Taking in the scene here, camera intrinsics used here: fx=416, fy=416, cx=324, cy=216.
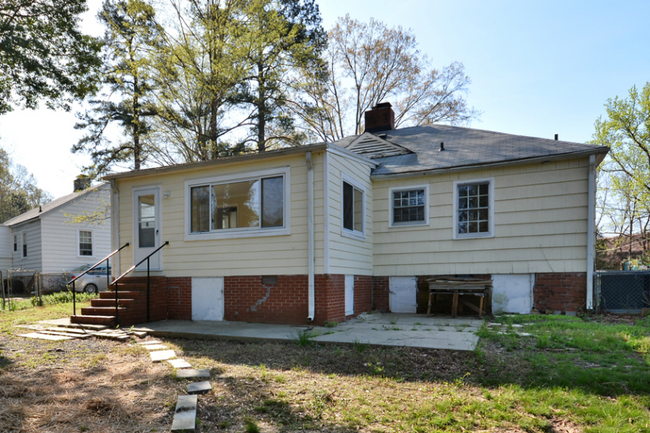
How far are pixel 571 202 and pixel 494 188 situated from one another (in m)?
1.60

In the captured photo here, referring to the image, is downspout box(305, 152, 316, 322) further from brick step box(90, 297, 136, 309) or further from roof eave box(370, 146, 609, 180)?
brick step box(90, 297, 136, 309)

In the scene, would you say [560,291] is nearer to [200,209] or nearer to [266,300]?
[266,300]

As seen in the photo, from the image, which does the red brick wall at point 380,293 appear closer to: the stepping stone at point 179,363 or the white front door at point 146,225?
the white front door at point 146,225

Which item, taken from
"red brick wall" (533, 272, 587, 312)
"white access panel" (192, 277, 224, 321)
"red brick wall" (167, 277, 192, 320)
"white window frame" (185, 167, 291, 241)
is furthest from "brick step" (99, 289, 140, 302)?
"red brick wall" (533, 272, 587, 312)

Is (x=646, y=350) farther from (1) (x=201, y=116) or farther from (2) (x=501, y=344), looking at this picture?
(1) (x=201, y=116)

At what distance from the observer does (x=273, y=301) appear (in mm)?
8547

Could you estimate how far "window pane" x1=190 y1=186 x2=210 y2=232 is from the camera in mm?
9438

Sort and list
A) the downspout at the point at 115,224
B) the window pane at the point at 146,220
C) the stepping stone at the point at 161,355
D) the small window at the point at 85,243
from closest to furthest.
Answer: the stepping stone at the point at 161,355 → the window pane at the point at 146,220 → the downspout at the point at 115,224 → the small window at the point at 85,243

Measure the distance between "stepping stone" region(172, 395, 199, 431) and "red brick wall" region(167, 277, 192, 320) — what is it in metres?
5.53

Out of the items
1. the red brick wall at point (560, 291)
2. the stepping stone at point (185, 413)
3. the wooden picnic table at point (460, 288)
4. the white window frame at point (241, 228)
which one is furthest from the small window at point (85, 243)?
the red brick wall at point (560, 291)

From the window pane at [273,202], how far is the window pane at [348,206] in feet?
4.66

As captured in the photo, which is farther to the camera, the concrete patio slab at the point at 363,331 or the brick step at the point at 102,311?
the brick step at the point at 102,311

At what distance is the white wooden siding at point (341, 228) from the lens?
27.6ft

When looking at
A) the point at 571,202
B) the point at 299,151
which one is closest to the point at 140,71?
the point at 299,151
